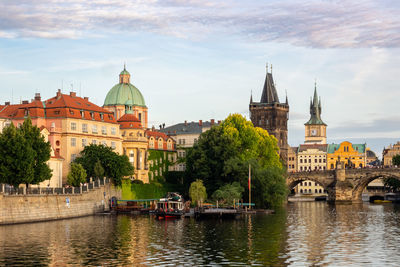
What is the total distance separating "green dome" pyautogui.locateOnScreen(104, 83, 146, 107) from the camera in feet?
608

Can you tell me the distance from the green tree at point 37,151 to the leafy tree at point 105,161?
64.8ft

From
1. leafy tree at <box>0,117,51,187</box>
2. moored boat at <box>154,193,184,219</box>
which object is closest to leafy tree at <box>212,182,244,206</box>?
moored boat at <box>154,193,184,219</box>

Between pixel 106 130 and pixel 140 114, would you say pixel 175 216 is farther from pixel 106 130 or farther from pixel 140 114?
pixel 140 114

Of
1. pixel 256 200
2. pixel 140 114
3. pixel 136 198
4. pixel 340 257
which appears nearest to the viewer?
pixel 340 257

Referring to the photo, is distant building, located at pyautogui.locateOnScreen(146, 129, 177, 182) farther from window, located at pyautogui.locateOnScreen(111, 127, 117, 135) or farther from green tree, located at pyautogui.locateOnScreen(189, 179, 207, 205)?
green tree, located at pyautogui.locateOnScreen(189, 179, 207, 205)

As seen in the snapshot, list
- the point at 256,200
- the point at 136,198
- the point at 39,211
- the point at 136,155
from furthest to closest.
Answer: the point at 136,155, the point at 136,198, the point at 256,200, the point at 39,211

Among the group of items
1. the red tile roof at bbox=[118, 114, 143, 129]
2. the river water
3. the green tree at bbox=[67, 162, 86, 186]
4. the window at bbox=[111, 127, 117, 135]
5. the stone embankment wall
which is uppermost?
the red tile roof at bbox=[118, 114, 143, 129]

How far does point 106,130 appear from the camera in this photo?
134 m

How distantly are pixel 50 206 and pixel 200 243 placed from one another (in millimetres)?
32993

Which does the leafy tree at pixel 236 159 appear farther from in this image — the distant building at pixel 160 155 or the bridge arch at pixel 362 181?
the bridge arch at pixel 362 181

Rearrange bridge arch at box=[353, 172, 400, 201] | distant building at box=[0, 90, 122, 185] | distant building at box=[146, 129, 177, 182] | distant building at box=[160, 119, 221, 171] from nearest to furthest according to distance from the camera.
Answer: distant building at box=[0, 90, 122, 185] → distant building at box=[146, 129, 177, 182] → bridge arch at box=[353, 172, 400, 201] → distant building at box=[160, 119, 221, 171]

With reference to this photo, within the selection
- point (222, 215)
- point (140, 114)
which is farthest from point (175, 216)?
point (140, 114)

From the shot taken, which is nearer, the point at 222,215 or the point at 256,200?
the point at 222,215

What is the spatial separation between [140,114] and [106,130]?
174 feet
